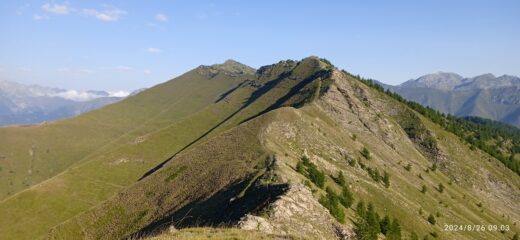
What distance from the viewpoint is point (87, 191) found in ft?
526

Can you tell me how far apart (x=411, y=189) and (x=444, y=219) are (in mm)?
11517

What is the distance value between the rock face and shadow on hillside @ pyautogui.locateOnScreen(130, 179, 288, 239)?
1664 mm

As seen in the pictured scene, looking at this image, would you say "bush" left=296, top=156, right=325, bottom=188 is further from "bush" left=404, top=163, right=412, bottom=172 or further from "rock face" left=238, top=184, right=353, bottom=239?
"bush" left=404, top=163, right=412, bottom=172

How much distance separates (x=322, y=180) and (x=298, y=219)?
2712cm

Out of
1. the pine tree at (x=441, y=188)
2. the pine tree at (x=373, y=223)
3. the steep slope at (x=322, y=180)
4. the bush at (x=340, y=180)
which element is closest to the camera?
the steep slope at (x=322, y=180)

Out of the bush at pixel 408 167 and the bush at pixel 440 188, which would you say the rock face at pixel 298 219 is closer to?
the bush at pixel 440 188

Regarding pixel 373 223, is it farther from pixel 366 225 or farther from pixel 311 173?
pixel 311 173

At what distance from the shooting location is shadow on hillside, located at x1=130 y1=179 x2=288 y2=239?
55050mm

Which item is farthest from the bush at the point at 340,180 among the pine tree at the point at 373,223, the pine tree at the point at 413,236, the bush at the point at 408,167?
the bush at the point at 408,167

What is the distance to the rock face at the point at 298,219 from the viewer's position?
47.1 metres

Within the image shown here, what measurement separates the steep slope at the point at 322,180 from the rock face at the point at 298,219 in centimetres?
18

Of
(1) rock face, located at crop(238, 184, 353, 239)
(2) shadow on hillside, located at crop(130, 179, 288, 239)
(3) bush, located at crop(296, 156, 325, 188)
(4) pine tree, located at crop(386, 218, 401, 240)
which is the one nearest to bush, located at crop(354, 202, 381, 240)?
(1) rock face, located at crop(238, 184, 353, 239)

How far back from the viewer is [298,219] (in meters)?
53.3

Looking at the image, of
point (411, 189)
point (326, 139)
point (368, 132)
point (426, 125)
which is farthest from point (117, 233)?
point (426, 125)
